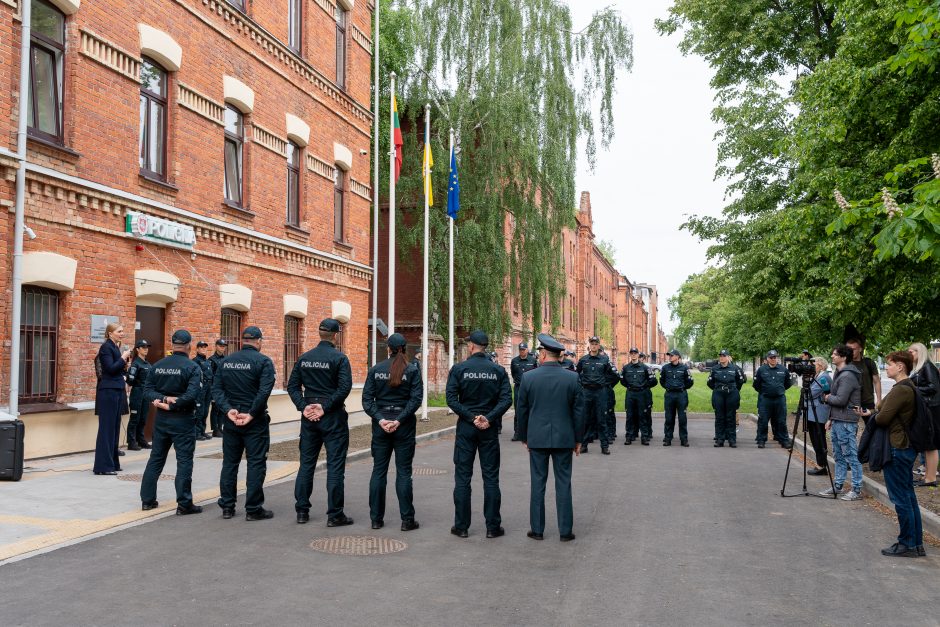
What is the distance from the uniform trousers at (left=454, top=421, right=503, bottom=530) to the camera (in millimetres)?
7492

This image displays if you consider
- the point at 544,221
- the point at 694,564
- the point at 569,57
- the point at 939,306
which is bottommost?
the point at 694,564

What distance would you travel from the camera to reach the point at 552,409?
301 inches

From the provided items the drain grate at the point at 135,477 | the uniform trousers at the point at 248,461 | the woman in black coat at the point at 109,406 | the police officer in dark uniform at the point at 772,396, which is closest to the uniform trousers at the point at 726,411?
Result: the police officer in dark uniform at the point at 772,396

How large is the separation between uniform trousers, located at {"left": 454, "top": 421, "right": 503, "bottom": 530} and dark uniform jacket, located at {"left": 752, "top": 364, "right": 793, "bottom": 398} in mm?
9419

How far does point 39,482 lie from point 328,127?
13.2 meters

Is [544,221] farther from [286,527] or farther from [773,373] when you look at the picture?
[286,527]

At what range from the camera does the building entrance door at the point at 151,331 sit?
13.9 meters

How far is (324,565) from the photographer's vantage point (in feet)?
20.9

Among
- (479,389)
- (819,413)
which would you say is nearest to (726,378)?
(819,413)

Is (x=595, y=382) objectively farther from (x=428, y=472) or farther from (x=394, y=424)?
(x=394, y=424)

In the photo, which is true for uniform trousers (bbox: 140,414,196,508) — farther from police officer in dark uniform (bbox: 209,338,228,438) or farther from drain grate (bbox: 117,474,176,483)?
police officer in dark uniform (bbox: 209,338,228,438)

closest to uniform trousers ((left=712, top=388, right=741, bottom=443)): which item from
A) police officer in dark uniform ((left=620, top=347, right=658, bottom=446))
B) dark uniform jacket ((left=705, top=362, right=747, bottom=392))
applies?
dark uniform jacket ((left=705, top=362, right=747, bottom=392))

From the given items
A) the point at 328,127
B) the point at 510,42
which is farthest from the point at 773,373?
the point at 510,42

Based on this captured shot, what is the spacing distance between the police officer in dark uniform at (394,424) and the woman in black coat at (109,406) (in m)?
4.32
